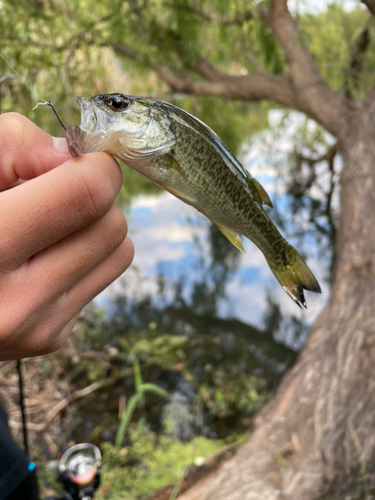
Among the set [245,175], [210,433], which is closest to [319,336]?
[210,433]

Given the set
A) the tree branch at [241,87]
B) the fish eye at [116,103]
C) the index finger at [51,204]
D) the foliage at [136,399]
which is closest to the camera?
the index finger at [51,204]

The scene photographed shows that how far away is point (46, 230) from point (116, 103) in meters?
0.33

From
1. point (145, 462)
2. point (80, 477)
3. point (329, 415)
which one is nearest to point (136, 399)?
point (145, 462)

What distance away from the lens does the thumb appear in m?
0.74

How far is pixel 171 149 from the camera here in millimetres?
805

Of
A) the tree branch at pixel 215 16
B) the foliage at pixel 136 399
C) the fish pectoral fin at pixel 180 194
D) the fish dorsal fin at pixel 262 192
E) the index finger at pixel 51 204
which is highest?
the tree branch at pixel 215 16

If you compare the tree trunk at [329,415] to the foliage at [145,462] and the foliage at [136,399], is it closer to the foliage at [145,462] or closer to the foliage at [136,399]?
the foliage at [145,462]

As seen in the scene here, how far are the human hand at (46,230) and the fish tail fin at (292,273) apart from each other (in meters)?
0.43

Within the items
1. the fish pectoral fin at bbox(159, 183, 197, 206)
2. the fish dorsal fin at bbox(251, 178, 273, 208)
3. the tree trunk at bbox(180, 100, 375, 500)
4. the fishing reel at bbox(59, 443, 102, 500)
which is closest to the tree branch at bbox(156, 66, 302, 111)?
the tree trunk at bbox(180, 100, 375, 500)

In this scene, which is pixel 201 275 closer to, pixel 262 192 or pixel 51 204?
pixel 262 192

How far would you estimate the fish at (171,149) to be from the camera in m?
0.77

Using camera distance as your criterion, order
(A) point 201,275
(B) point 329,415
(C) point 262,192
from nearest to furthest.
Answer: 1. (C) point 262,192
2. (B) point 329,415
3. (A) point 201,275

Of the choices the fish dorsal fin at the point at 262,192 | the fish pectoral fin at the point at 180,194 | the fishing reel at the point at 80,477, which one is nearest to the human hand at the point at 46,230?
the fish pectoral fin at the point at 180,194

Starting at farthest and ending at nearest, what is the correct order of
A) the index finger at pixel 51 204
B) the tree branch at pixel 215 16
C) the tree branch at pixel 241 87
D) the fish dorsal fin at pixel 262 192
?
the tree branch at pixel 241 87 < the tree branch at pixel 215 16 < the fish dorsal fin at pixel 262 192 < the index finger at pixel 51 204
